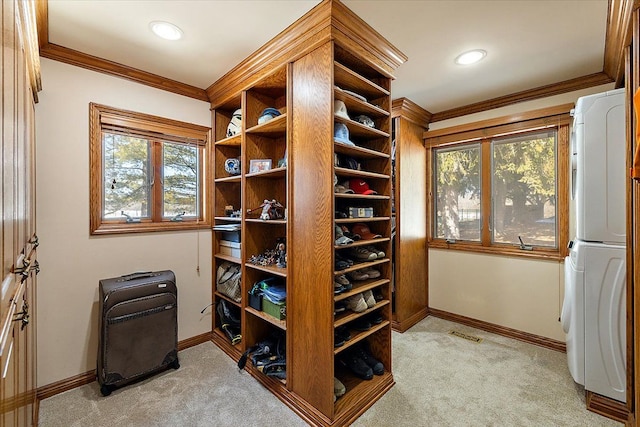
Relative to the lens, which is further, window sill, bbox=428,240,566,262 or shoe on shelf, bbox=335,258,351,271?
window sill, bbox=428,240,566,262

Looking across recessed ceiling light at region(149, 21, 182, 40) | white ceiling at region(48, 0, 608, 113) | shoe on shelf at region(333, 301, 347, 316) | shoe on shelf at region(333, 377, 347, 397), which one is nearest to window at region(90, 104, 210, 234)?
white ceiling at region(48, 0, 608, 113)

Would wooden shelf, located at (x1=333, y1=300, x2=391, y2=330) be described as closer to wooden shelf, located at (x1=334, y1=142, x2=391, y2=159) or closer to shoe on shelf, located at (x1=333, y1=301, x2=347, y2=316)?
shoe on shelf, located at (x1=333, y1=301, x2=347, y2=316)

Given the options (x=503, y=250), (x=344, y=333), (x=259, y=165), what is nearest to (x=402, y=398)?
(x=344, y=333)

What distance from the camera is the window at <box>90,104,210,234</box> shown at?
2232 mm

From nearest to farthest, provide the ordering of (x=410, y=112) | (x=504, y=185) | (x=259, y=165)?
1. (x=259, y=165)
2. (x=504, y=185)
3. (x=410, y=112)

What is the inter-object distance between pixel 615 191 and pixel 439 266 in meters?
1.87

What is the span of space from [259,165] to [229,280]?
1.14 m

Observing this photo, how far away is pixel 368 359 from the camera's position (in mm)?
2102

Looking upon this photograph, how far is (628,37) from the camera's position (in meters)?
1.54

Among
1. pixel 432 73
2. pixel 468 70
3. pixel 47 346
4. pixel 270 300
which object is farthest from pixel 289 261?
pixel 468 70

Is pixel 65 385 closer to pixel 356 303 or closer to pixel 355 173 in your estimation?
pixel 356 303

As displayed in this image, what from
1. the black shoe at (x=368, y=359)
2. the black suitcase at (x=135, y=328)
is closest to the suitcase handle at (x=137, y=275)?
the black suitcase at (x=135, y=328)

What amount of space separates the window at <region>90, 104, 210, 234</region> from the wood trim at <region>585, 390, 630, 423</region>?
3.31m

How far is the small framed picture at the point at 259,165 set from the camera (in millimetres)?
2293
